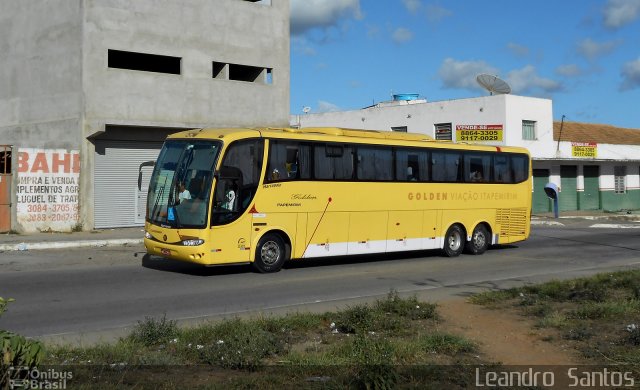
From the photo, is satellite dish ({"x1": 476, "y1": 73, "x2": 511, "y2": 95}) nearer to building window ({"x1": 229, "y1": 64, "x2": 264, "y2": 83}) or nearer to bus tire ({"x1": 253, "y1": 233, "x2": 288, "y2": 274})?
building window ({"x1": 229, "y1": 64, "x2": 264, "y2": 83})

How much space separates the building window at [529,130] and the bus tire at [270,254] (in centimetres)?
2539

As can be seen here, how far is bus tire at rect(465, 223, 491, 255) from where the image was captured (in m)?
19.5

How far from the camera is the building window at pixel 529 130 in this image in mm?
37375

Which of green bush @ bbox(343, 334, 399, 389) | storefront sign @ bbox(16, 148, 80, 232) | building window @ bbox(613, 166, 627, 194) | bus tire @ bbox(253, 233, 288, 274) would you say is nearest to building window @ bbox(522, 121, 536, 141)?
building window @ bbox(613, 166, 627, 194)

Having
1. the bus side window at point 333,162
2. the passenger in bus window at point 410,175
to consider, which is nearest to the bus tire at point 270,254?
the bus side window at point 333,162

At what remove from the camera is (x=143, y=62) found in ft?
94.2

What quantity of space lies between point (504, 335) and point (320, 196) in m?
8.04

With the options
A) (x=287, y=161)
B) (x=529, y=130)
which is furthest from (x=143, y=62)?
(x=529, y=130)

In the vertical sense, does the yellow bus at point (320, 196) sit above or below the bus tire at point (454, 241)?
above

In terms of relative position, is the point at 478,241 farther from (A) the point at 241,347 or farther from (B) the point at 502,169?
(A) the point at 241,347

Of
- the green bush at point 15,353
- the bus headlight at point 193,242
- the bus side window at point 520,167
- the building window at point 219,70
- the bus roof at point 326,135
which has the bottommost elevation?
the green bush at point 15,353

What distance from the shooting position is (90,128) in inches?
921

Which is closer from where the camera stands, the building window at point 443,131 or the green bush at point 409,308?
the green bush at point 409,308

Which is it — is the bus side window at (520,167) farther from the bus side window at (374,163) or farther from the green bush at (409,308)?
the green bush at (409,308)
